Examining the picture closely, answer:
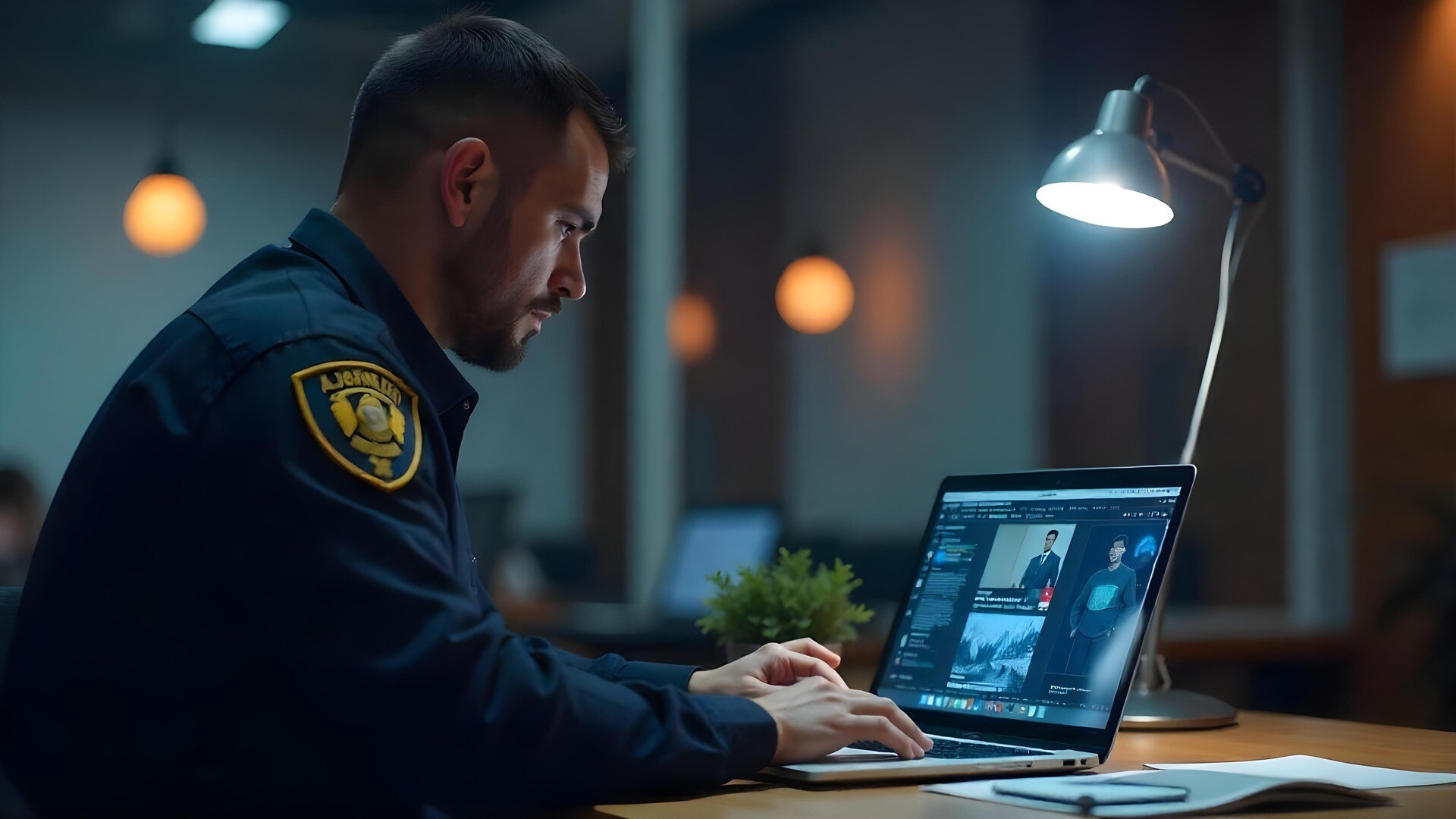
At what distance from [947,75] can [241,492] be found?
13.9ft

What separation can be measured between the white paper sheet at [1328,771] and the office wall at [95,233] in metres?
3.17

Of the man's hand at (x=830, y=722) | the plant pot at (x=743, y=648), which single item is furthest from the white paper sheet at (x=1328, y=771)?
the plant pot at (x=743, y=648)

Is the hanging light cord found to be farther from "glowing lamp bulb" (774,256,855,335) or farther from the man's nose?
"glowing lamp bulb" (774,256,855,335)

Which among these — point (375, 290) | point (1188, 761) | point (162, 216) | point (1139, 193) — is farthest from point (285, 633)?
point (162, 216)

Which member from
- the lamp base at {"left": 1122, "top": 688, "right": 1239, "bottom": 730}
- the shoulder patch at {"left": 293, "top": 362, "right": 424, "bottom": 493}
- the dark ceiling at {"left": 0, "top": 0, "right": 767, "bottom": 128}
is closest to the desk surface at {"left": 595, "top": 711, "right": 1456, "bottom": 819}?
the lamp base at {"left": 1122, "top": 688, "right": 1239, "bottom": 730}

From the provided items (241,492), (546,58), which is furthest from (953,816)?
(546,58)

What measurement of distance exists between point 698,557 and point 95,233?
77.3 inches

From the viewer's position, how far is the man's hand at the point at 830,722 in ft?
3.91

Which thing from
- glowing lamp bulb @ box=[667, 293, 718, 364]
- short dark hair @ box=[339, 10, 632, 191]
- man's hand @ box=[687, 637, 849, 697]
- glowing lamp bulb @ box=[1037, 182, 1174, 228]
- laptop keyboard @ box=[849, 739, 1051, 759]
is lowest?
laptop keyboard @ box=[849, 739, 1051, 759]

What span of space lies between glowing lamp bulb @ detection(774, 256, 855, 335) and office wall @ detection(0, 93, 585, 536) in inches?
42.6

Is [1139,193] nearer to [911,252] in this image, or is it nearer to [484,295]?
[484,295]

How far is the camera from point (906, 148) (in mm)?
4910

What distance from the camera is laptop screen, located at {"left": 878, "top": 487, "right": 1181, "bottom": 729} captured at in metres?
1.34

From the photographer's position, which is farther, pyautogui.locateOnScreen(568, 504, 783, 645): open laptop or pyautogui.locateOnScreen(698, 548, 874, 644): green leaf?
pyautogui.locateOnScreen(568, 504, 783, 645): open laptop
